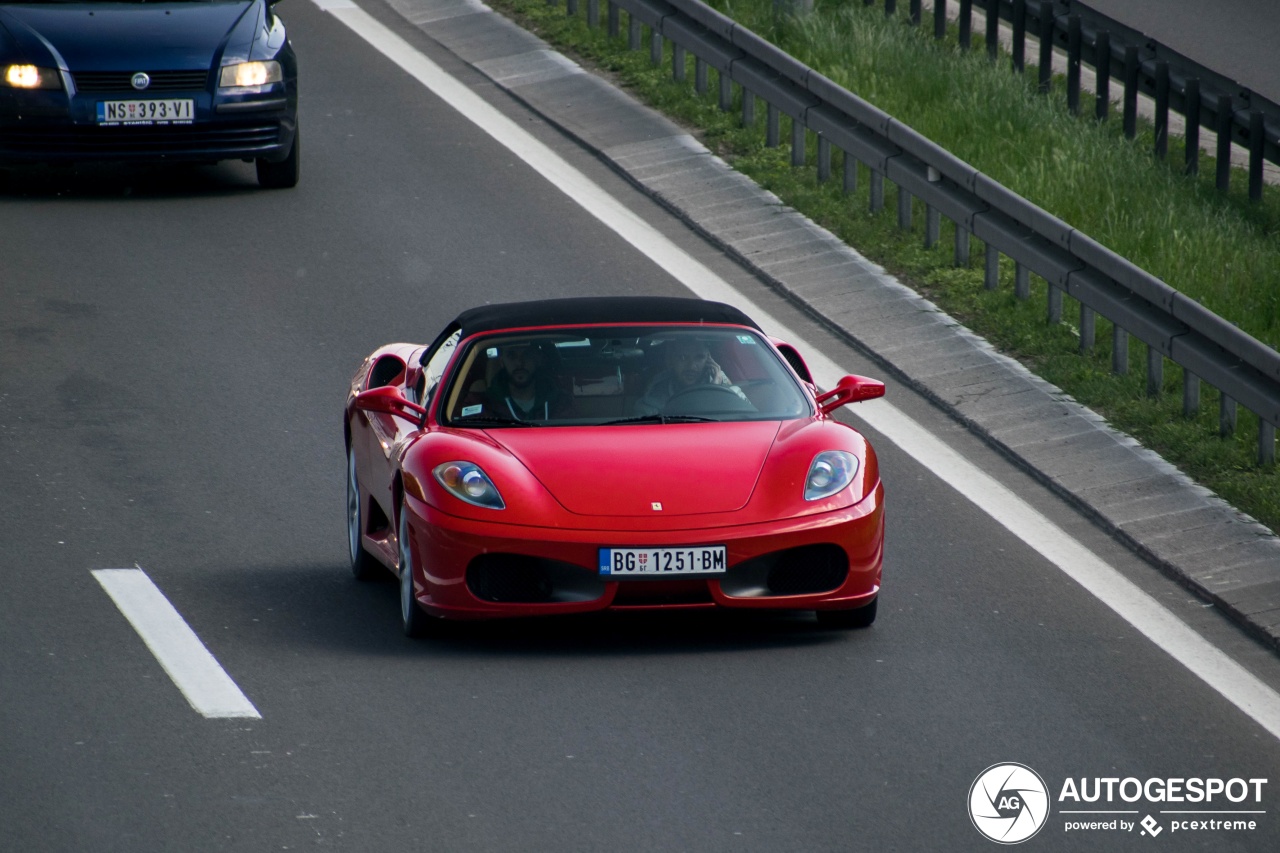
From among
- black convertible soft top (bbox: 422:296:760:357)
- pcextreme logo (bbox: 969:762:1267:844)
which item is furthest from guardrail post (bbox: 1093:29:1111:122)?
pcextreme logo (bbox: 969:762:1267:844)

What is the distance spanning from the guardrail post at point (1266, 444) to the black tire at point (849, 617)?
112 inches

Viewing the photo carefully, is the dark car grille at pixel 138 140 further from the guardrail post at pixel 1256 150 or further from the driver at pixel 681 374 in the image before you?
the driver at pixel 681 374

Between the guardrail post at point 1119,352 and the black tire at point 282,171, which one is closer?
the guardrail post at point 1119,352

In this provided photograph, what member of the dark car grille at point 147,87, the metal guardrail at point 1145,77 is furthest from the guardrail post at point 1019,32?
the dark car grille at point 147,87

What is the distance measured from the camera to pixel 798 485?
873 cm

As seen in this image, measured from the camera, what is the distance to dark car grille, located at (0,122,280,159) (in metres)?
16.5

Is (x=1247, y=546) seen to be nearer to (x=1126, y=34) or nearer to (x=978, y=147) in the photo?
(x=978, y=147)

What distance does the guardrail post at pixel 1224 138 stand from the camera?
16031 mm

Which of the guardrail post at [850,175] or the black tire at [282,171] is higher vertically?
the guardrail post at [850,175]

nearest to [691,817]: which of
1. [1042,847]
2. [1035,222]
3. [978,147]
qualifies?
[1042,847]

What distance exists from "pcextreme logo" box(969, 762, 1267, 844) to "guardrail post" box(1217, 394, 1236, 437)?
4201mm

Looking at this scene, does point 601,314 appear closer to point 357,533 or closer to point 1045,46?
point 357,533

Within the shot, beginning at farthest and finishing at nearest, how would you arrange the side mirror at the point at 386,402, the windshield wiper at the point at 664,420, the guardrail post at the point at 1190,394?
the guardrail post at the point at 1190,394 < the side mirror at the point at 386,402 < the windshield wiper at the point at 664,420

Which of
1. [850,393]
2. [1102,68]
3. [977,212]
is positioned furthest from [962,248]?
[850,393]
